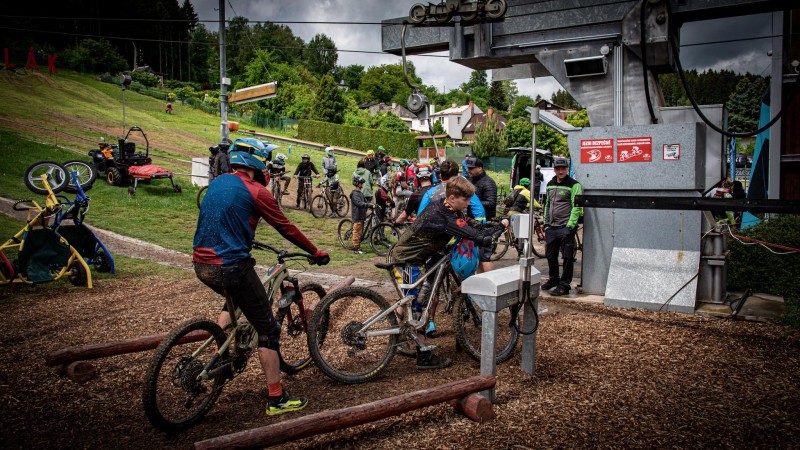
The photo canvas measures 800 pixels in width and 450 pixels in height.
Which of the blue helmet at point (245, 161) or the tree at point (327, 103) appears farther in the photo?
the tree at point (327, 103)

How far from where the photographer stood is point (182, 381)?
162 inches

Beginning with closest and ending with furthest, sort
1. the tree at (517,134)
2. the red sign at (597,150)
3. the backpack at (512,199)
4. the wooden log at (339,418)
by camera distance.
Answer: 1. the wooden log at (339,418)
2. the red sign at (597,150)
3. the backpack at (512,199)
4. the tree at (517,134)

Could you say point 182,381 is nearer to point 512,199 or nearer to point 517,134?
point 512,199

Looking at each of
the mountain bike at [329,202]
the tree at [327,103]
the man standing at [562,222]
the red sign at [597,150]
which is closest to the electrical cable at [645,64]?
the red sign at [597,150]

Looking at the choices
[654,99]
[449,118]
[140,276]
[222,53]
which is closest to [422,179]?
[654,99]

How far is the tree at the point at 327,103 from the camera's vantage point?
6247 cm

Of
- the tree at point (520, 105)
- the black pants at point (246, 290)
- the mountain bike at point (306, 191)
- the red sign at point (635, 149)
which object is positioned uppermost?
the tree at point (520, 105)

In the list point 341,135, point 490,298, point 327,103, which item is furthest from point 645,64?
point 327,103

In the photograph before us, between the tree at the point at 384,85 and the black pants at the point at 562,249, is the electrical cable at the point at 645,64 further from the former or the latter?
the tree at the point at 384,85

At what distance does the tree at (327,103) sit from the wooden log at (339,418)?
60.1 m

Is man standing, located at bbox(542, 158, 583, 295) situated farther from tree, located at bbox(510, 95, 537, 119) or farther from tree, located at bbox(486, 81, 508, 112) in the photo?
tree, located at bbox(486, 81, 508, 112)

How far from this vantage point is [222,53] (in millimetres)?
17656

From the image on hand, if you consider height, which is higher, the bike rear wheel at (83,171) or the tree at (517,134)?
the tree at (517,134)

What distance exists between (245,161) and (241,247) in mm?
679
